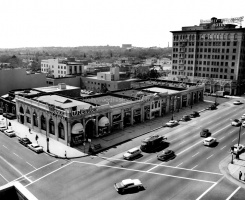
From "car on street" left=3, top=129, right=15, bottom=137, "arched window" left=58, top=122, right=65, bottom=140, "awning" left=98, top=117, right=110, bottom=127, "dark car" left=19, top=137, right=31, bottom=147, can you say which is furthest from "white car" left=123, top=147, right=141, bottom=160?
"car on street" left=3, top=129, right=15, bottom=137

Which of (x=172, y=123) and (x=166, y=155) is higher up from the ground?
(x=172, y=123)

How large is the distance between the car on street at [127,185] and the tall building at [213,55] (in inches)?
3938

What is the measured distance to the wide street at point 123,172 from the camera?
37750mm

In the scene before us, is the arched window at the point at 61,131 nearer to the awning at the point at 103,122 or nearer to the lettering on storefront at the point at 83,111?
the lettering on storefront at the point at 83,111

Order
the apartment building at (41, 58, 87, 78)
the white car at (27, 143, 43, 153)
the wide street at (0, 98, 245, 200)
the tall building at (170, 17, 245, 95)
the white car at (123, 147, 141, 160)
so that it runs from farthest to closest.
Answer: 1. the apartment building at (41, 58, 87, 78)
2. the tall building at (170, 17, 245, 95)
3. the white car at (27, 143, 43, 153)
4. the white car at (123, 147, 141, 160)
5. the wide street at (0, 98, 245, 200)

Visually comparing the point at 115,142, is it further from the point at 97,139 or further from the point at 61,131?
the point at 61,131

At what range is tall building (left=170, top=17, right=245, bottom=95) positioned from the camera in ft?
403

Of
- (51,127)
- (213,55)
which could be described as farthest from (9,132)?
(213,55)

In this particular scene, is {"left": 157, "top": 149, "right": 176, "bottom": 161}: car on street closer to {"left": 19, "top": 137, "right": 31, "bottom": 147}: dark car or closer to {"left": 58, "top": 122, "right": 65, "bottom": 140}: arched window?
{"left": 58, "top": 122, "right": 65, "bottom": 140}: arched window

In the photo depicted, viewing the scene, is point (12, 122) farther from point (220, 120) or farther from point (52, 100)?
point (220, 120)

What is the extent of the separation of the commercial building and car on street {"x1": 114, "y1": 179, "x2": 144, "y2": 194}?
21995mm

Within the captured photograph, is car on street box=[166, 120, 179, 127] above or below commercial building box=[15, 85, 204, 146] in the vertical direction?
below

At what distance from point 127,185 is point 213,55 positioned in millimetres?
107611

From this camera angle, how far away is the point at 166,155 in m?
49.8
